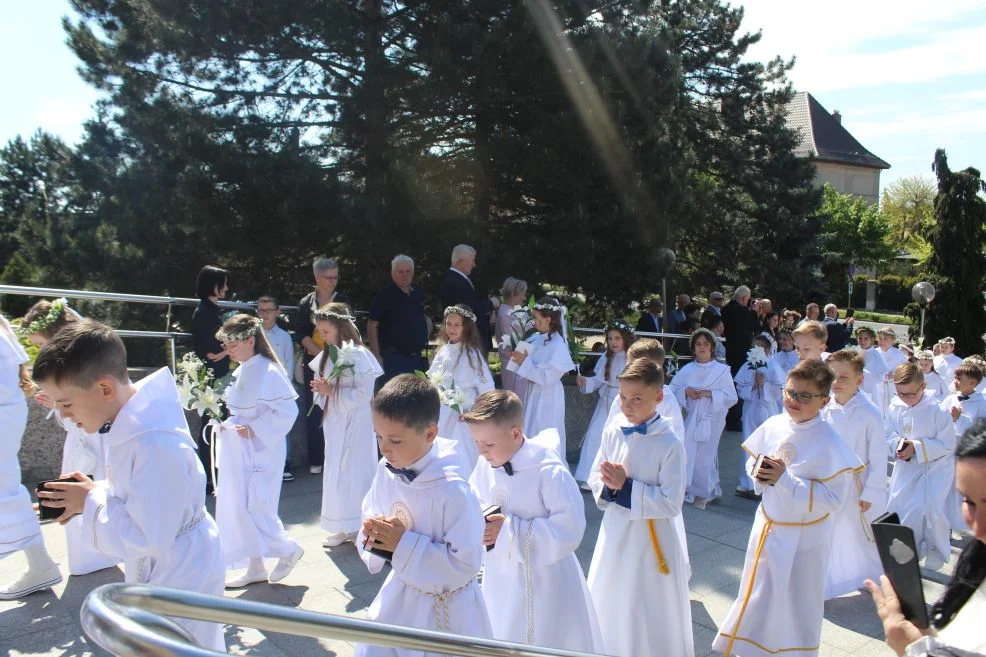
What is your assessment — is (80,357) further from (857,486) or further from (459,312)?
(857,486)

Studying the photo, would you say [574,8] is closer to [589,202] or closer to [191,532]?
[589,202]

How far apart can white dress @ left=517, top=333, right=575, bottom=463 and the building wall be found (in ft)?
179

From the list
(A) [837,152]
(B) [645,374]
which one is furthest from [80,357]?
(A) [837,152]

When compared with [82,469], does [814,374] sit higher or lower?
higher

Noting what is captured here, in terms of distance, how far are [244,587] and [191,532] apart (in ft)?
8.92

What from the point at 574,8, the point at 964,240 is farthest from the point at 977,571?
the point at 964,240

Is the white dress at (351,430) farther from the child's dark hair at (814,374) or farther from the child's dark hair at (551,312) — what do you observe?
the child's dark hair at (814,374)

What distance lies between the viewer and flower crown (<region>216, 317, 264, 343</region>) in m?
5.63

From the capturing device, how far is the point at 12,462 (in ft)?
16.9

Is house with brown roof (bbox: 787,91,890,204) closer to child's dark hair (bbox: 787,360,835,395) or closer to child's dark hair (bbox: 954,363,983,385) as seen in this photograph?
child's dark hair (bbox: 954,363,983,385)

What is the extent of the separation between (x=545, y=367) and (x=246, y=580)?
394cm

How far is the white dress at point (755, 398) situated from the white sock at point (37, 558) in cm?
765

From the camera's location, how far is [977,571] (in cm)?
208

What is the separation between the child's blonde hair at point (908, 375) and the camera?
7.00 meters
